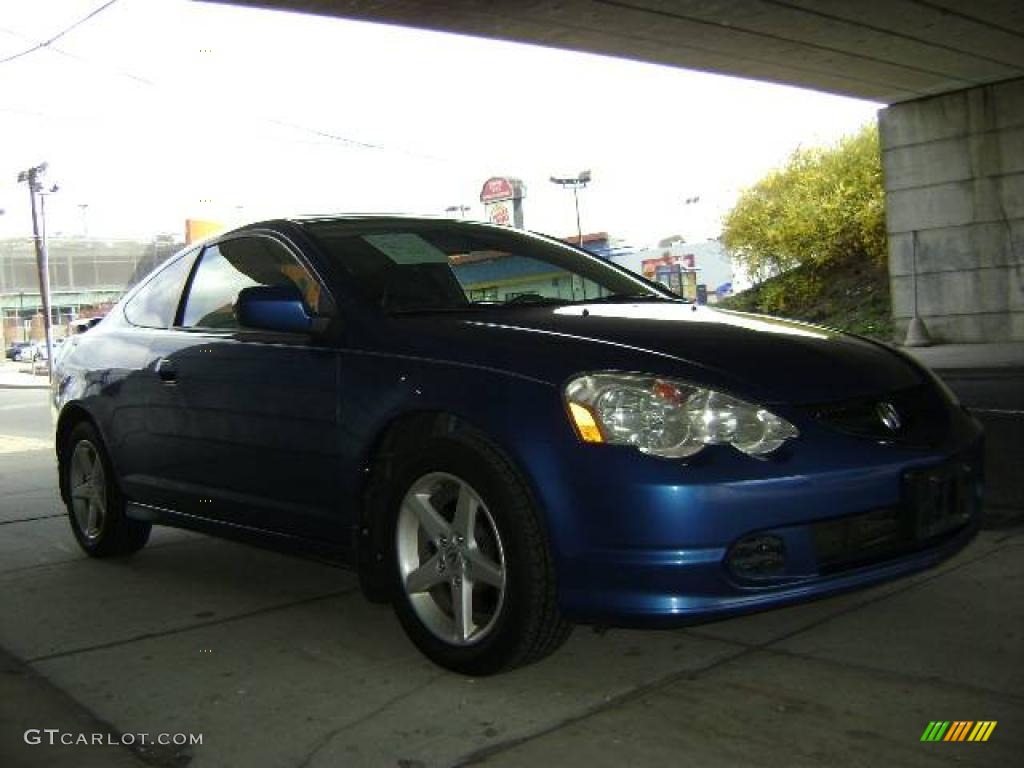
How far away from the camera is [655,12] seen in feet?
33.4

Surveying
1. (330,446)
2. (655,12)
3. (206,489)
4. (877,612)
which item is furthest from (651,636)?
(655,12)

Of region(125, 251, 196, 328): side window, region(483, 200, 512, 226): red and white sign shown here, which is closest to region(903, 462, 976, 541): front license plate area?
region(125, 251, 196, 328): side window

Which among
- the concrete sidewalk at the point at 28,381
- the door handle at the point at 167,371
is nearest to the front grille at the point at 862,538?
the door handle at the point at 167,371

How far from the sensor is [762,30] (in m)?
11.1

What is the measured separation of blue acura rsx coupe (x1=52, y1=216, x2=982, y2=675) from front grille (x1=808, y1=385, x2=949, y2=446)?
1cm

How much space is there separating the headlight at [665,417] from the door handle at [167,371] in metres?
2.08

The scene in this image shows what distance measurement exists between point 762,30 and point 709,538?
9670 mm

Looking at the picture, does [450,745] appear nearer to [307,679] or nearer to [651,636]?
[307,679]

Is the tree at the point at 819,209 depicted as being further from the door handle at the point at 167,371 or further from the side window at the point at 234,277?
the door handle at the point at 167,371

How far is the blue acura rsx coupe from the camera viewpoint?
8.93ft

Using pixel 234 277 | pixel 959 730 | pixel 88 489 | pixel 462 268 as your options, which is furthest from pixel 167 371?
pixel 959 730

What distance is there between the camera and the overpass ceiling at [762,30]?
9.75 m

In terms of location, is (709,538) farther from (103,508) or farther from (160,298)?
(103,508)

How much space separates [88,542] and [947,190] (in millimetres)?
Result: 14191
